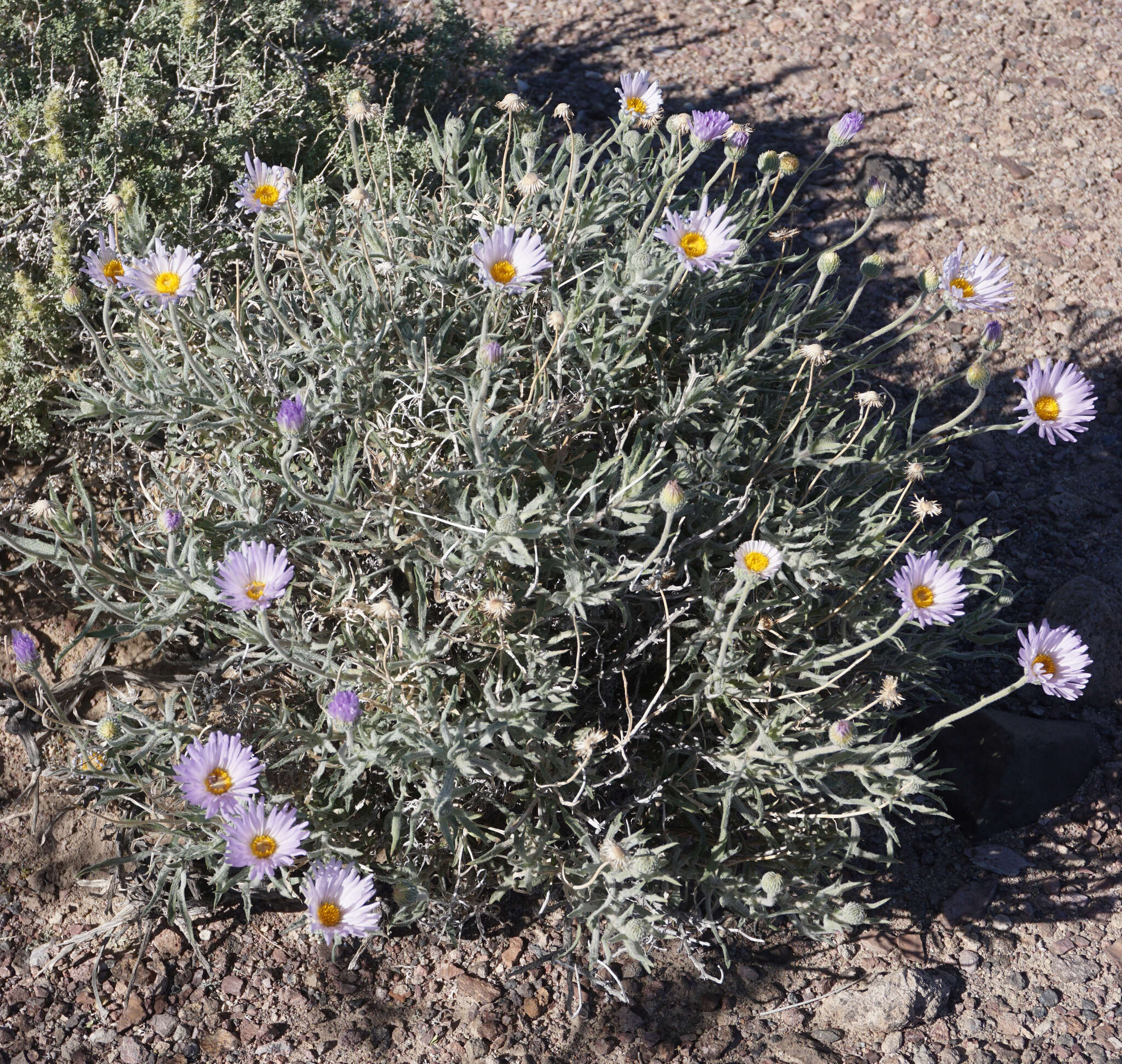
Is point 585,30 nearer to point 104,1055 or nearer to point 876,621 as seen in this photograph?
point 876,621

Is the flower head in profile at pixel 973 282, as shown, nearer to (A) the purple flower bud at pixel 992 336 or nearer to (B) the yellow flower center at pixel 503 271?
(A) the purple flower bud at pixel 992 336

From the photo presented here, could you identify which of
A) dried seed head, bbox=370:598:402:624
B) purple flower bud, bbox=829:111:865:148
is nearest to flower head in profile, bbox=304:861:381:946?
dried seed head, bbox=370:598:402:624

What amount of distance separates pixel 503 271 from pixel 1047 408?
4.84 feet

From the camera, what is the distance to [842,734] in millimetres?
2314

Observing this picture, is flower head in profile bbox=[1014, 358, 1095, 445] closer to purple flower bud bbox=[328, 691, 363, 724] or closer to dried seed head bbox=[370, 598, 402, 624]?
dried seed head bbox=[370, 598, 402, 624]

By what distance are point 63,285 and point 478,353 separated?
1.46 metres

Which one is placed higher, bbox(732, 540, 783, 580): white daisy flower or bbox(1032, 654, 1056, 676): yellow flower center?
bbox(732, 540, 783, 580): white daisy flower

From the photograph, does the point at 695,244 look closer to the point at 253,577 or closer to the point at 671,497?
the point at 671,497

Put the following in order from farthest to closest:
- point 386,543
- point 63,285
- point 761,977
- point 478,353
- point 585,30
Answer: point 585,30
point 63,285
point 761,977
point 386,543
point 478,353

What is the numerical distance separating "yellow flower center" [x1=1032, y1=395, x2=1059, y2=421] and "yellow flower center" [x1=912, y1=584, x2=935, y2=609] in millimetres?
677

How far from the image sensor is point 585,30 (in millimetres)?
5551

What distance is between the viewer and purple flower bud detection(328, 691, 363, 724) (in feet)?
6.91

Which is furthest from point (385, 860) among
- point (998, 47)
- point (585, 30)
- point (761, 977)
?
point (998, 47)

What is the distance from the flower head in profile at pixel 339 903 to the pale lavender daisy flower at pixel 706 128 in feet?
6.17
